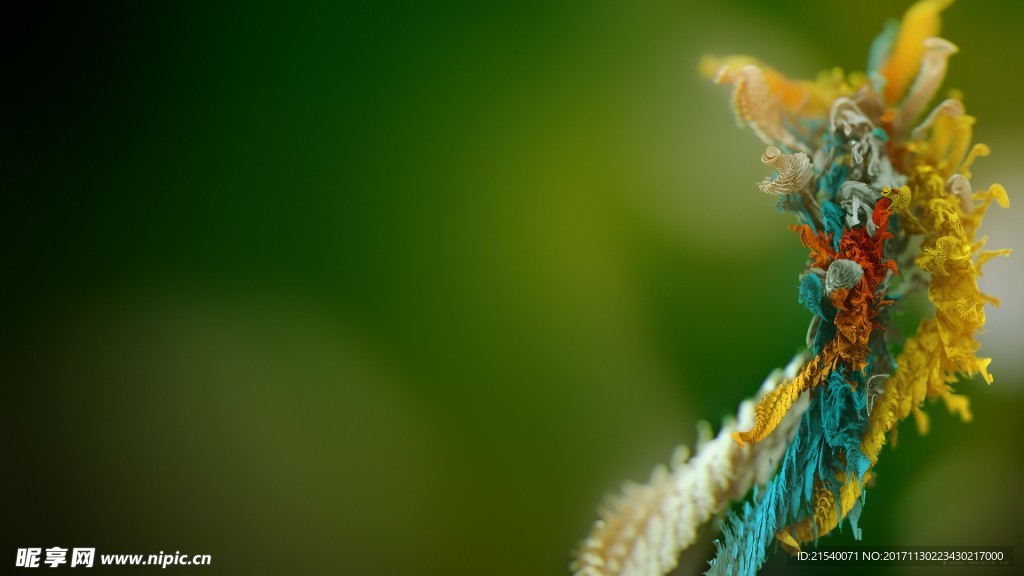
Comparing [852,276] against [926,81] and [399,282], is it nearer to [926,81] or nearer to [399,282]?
[926,81]

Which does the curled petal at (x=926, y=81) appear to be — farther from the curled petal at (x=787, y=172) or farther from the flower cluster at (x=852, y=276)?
the curled petal at (x=787, y=172)

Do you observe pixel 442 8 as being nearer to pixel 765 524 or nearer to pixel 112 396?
pixel 112 396

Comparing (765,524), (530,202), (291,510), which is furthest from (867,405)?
(291,510)

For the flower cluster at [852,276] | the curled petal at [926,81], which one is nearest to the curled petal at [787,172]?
the flower cluster at [852,276]

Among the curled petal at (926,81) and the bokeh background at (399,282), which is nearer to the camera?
the bokeh background at (399,282)

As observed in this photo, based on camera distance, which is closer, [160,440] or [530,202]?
[160,440]

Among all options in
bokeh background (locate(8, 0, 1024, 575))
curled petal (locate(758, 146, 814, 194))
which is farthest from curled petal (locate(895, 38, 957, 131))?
curled petal (locate(758, 146, 814, 194))

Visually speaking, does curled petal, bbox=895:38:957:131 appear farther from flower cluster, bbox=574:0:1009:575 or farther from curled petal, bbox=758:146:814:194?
curled petal, bbox=758:146:814:194

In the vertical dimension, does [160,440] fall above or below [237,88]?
below
